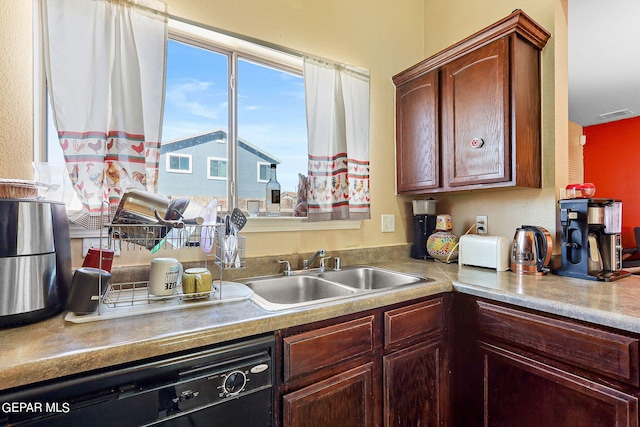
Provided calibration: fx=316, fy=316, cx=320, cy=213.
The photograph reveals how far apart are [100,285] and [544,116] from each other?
2086mm

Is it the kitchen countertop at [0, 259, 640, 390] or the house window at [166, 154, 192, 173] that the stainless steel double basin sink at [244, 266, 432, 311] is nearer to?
the kitchen countertop at [0, 259, 640, 390]

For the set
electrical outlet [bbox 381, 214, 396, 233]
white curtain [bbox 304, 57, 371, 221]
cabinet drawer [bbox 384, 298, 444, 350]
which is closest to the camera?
cabinet drawer [bbox 384, 298, 444, 350]

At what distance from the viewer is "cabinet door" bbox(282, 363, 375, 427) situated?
1.00 metres

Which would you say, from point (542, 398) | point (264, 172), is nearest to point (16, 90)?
point (264, 172)

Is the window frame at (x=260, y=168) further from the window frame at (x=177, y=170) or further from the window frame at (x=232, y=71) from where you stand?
the window frame at (x=177, y=170)

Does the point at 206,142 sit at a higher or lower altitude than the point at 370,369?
higher

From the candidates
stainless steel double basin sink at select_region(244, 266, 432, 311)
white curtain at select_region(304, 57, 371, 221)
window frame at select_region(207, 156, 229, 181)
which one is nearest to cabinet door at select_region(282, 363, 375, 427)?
stainless steel double basin sink at select_region(244, 266, 432, 311)

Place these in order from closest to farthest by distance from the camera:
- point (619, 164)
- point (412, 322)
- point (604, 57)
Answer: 1. point (412, 322)
2. point (604, 57)
3. point (619, 164)

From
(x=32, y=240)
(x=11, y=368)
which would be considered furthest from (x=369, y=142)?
(x=11, y=368)

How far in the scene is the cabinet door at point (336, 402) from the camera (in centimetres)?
100

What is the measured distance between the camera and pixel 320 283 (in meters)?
1.59

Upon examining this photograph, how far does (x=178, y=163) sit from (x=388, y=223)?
1.32m

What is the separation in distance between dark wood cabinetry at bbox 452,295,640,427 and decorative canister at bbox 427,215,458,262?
533mm

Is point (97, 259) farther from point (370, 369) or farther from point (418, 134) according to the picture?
point (418, 134)
